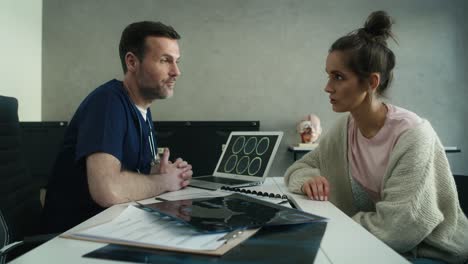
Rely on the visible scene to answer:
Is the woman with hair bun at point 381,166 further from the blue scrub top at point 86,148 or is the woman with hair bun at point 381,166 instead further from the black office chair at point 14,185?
the black office chair at point 14,185

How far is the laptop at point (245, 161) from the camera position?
1.21 metres

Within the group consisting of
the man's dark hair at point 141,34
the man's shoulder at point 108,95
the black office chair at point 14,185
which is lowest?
the black office chair at point 14,185

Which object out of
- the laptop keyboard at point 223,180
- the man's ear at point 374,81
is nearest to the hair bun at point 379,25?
the man's ear at point 374,81

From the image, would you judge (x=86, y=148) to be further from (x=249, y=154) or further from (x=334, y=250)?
(x=334, y=250)

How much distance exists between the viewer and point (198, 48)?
312 centimetres

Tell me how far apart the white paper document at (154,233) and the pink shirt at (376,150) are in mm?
759

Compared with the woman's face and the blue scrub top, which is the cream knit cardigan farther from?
the blue scrub top

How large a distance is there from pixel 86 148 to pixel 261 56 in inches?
90.3

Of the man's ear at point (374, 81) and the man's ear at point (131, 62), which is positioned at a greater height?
the man's ear at point (131, 62)

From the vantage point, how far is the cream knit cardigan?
2.86 feet

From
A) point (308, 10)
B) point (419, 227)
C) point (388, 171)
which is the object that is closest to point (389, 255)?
point (419, 227)

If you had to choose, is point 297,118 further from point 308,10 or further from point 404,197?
point 404,197

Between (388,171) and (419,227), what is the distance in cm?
19

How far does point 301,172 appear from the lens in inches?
47.3
